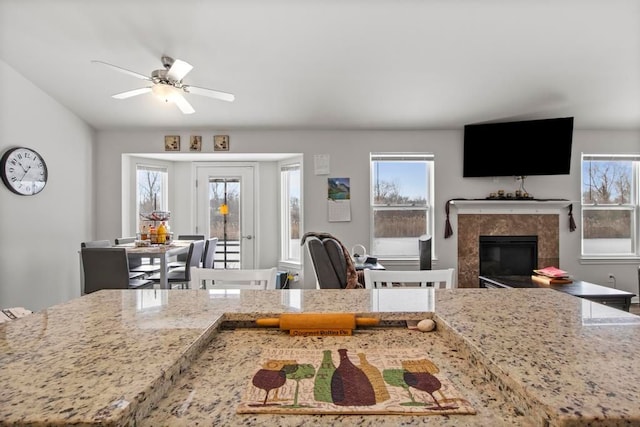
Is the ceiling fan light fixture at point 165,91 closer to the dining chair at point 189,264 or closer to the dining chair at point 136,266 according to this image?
the dining chair at point 189,264

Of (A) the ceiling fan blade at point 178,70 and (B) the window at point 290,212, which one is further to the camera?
(B) the window at point 290,212

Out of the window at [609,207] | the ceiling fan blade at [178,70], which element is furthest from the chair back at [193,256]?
the window at [609,207]

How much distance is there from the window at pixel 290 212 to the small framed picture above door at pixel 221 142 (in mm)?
901

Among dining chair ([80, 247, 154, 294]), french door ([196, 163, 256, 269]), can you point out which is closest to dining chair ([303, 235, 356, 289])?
dining chair ([80, 247, 154, 294])

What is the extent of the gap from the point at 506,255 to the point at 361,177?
222cm

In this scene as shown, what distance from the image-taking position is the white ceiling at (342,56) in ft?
9.38

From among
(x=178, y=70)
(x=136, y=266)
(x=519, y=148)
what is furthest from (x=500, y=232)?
(x=136, y=266)

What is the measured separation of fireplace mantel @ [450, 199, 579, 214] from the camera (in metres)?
4.57

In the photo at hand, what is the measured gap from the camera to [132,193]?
4.90 meters

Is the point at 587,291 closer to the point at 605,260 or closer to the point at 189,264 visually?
the point at 605,260

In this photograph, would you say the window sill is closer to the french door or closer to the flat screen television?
the flat screen television

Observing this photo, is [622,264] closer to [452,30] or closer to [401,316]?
[452,30]

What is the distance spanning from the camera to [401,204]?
4824 millimetres

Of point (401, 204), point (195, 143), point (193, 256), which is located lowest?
point (193, 256)
